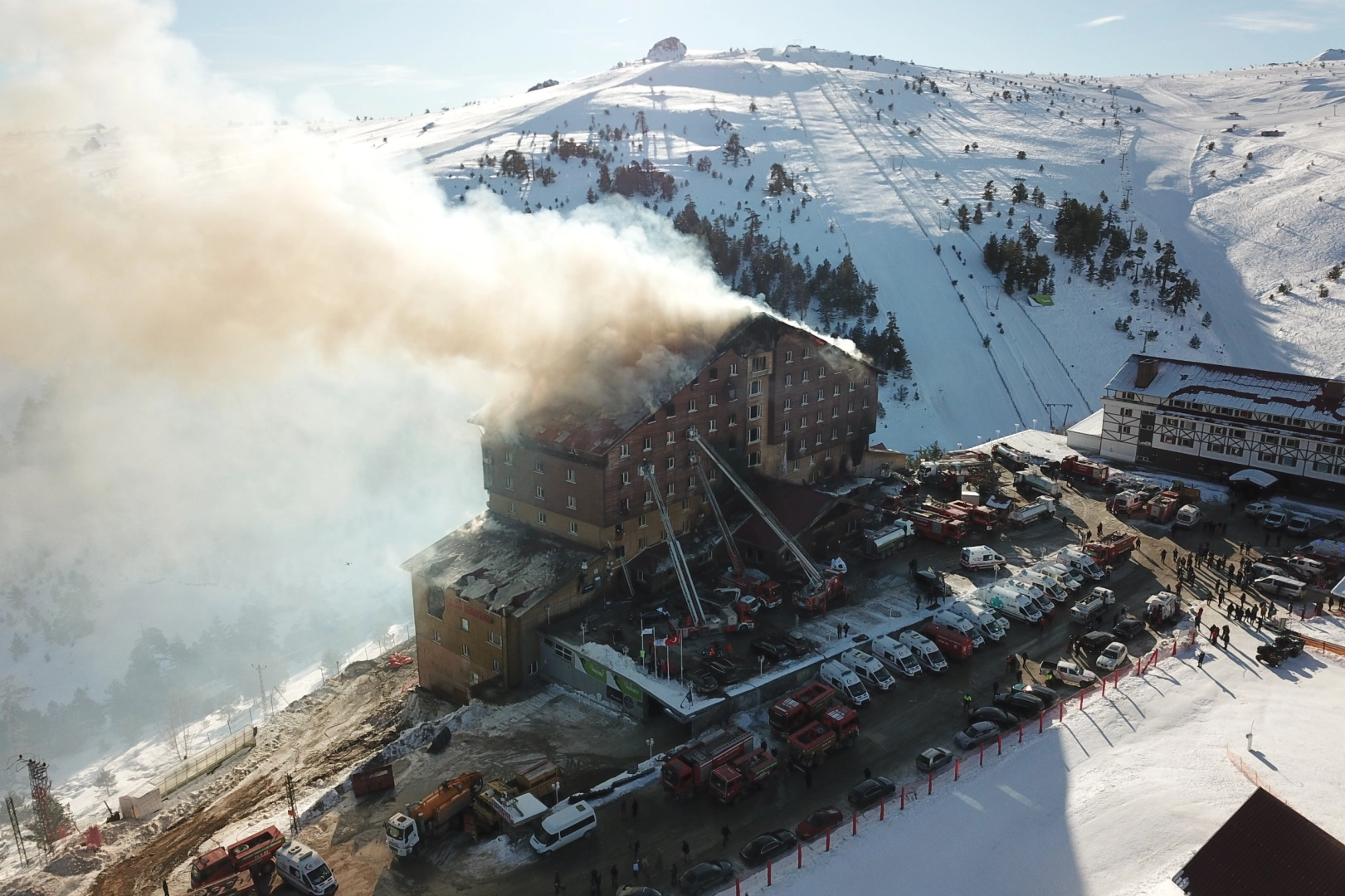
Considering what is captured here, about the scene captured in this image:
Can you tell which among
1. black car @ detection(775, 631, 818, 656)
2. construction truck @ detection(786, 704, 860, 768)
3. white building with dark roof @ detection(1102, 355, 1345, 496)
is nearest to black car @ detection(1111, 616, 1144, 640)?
black car @ detection(775, 631, 818, 656)

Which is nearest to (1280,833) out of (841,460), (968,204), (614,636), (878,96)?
(614,636)

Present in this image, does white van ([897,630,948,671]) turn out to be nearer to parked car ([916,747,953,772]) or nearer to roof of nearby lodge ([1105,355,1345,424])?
parked car ([916,747,953,772])

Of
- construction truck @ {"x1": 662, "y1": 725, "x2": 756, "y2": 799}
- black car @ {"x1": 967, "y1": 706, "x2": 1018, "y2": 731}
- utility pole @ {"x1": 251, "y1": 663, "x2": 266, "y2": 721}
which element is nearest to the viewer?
construction truck @ {"x1": 662, "y1": 725, "x2": 756, "y2": 799}

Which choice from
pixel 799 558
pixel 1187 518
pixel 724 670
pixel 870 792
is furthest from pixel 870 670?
pixel 1187 518

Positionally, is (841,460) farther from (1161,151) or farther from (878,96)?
(878,96)

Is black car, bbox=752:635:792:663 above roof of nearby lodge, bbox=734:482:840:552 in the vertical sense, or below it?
below

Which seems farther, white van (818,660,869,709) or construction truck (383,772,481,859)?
white van (818,660,869,709)

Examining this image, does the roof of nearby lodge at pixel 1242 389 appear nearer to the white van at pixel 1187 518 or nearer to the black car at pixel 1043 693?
the white van at pixel 1187 518
